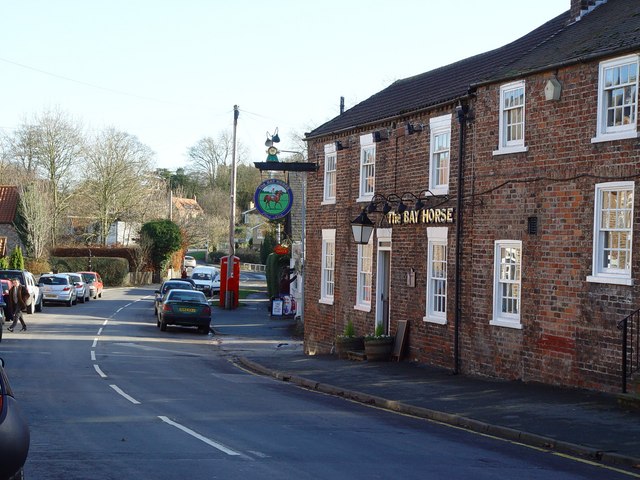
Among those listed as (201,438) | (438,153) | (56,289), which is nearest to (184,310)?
(56,289)

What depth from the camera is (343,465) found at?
10641mm

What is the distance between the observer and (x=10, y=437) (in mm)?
7434

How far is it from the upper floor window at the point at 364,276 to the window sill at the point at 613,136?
32.3 feet

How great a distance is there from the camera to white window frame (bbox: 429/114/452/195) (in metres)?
22.6

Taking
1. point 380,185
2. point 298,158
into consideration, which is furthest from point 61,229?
point 380,185

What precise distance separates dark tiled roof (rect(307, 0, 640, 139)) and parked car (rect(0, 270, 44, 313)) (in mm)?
15728

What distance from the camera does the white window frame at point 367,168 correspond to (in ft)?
87.4

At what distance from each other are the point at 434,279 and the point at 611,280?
6.68 meters

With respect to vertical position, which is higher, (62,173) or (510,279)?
(62,173)

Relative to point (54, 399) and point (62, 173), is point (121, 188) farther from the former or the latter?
point (54, 399)

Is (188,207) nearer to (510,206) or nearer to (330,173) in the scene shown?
(330,173)

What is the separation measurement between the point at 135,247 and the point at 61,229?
653cm

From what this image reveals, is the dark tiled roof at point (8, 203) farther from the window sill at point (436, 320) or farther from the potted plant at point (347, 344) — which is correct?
the window sill at point (436, 320)

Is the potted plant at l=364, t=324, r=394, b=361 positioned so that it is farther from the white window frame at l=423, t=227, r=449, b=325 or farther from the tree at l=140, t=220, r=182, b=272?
the tree at l=140, t=220, r=182, b=272
